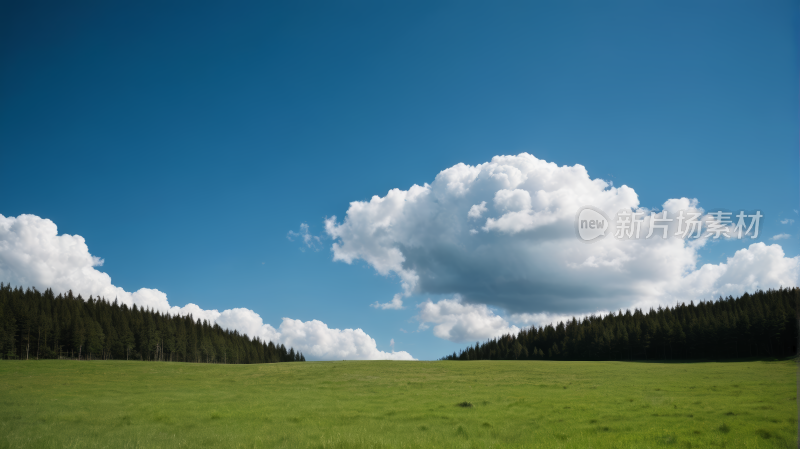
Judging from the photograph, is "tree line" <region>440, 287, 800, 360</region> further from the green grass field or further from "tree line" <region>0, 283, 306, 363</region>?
"tree line" <region>0, 283, 306, 363</region>

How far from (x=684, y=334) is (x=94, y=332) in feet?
574

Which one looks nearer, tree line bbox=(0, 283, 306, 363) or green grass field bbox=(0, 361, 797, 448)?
green grass field bbox=(0, 361, 797, 448)

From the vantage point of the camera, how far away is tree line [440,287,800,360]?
115938 millimetres

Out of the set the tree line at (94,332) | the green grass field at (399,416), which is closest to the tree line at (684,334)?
the green grass field at (399,416)

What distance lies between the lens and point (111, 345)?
422 ft

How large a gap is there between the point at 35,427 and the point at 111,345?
12846 centimetres

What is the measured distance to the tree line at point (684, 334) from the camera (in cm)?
11594

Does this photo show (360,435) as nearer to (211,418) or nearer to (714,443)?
(211,418)

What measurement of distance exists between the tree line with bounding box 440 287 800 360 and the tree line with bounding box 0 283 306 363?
12674 centimetres

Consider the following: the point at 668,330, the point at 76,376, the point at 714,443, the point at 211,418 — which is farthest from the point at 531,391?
the point at 668,330

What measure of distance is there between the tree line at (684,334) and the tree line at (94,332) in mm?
126743

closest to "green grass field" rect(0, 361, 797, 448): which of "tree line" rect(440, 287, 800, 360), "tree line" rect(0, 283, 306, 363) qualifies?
"tree line" rect(0, 283, 306, 363)

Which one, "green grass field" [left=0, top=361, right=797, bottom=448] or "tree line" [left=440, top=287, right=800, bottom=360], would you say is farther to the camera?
"tree line" [left=440, top=287, right=800, bottom=360]

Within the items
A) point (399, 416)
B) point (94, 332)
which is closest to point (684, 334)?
point (399, 416)
